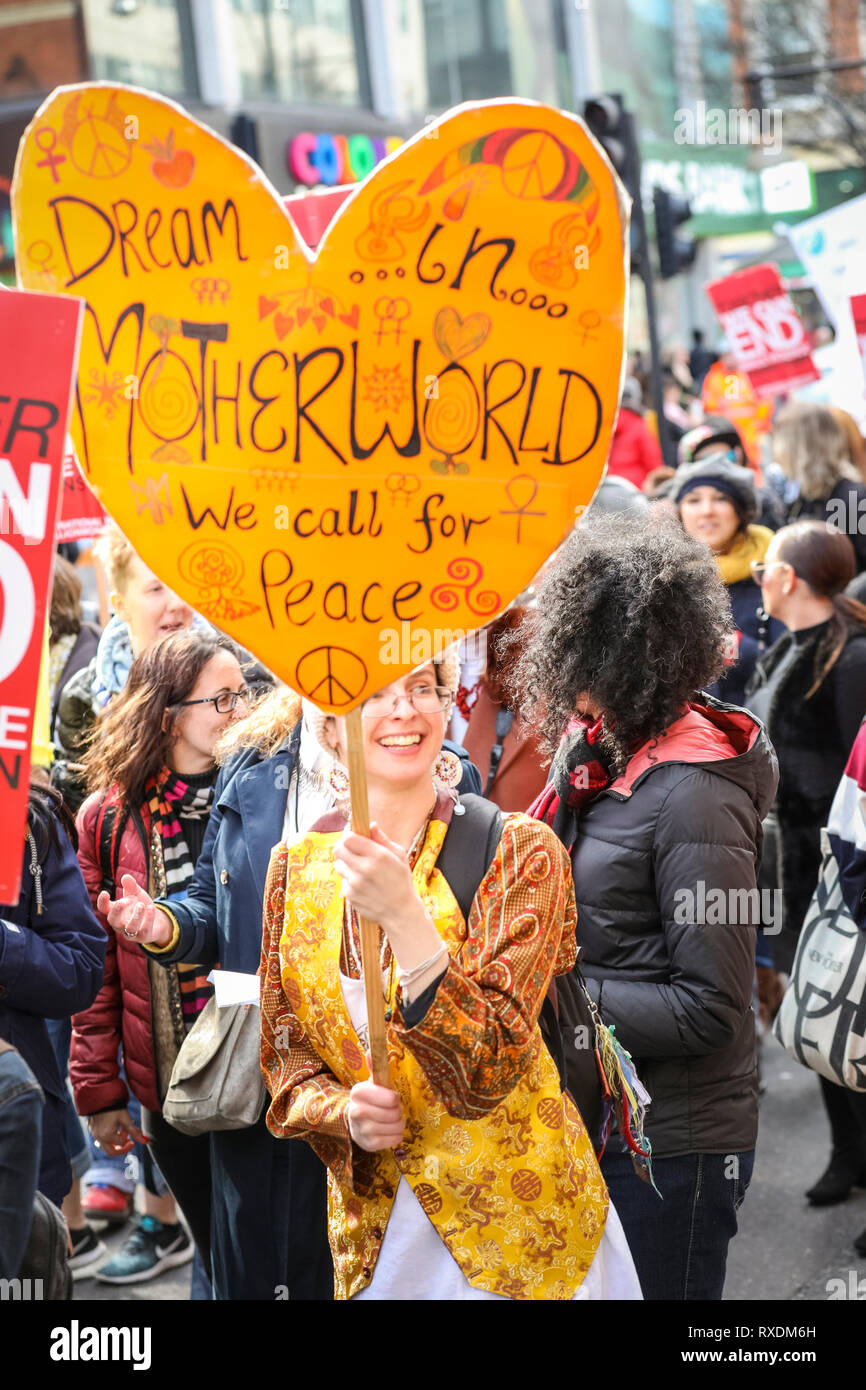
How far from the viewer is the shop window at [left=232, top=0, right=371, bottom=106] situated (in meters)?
18.9

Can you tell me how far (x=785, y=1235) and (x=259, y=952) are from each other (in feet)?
6.91

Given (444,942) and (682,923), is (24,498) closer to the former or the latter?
(444,942)

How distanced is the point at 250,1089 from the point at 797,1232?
2012 millimetres

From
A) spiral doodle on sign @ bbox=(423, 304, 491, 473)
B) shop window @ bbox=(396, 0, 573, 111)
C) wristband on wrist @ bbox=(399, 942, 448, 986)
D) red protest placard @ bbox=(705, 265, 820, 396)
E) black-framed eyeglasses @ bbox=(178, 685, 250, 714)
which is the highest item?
shop window @ bbox=(396, 0, 573, 111)

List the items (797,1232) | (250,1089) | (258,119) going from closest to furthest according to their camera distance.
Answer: (250,1089)
(797,1232)
(258,119)

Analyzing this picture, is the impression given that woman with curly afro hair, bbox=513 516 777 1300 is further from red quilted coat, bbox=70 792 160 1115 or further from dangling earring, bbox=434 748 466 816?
red quilted coat, bbox=70 792 160 1115

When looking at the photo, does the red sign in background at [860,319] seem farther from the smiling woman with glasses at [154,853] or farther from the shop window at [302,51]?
the shop window at [302,51]

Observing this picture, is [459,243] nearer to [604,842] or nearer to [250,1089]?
[604,842]

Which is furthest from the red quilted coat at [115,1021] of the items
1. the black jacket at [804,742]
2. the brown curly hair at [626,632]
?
the black jacket at [804,742]

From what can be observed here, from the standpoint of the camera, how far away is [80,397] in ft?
7.07

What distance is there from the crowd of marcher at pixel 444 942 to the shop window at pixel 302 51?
53.6ft

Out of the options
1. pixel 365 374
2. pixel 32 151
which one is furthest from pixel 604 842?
pixel 32 151

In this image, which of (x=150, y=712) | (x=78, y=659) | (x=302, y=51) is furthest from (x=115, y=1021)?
Result: (x=302, y=51)

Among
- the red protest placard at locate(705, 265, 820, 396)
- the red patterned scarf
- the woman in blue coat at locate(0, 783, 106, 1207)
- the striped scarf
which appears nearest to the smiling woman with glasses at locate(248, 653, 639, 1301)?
the red patterned scarf
